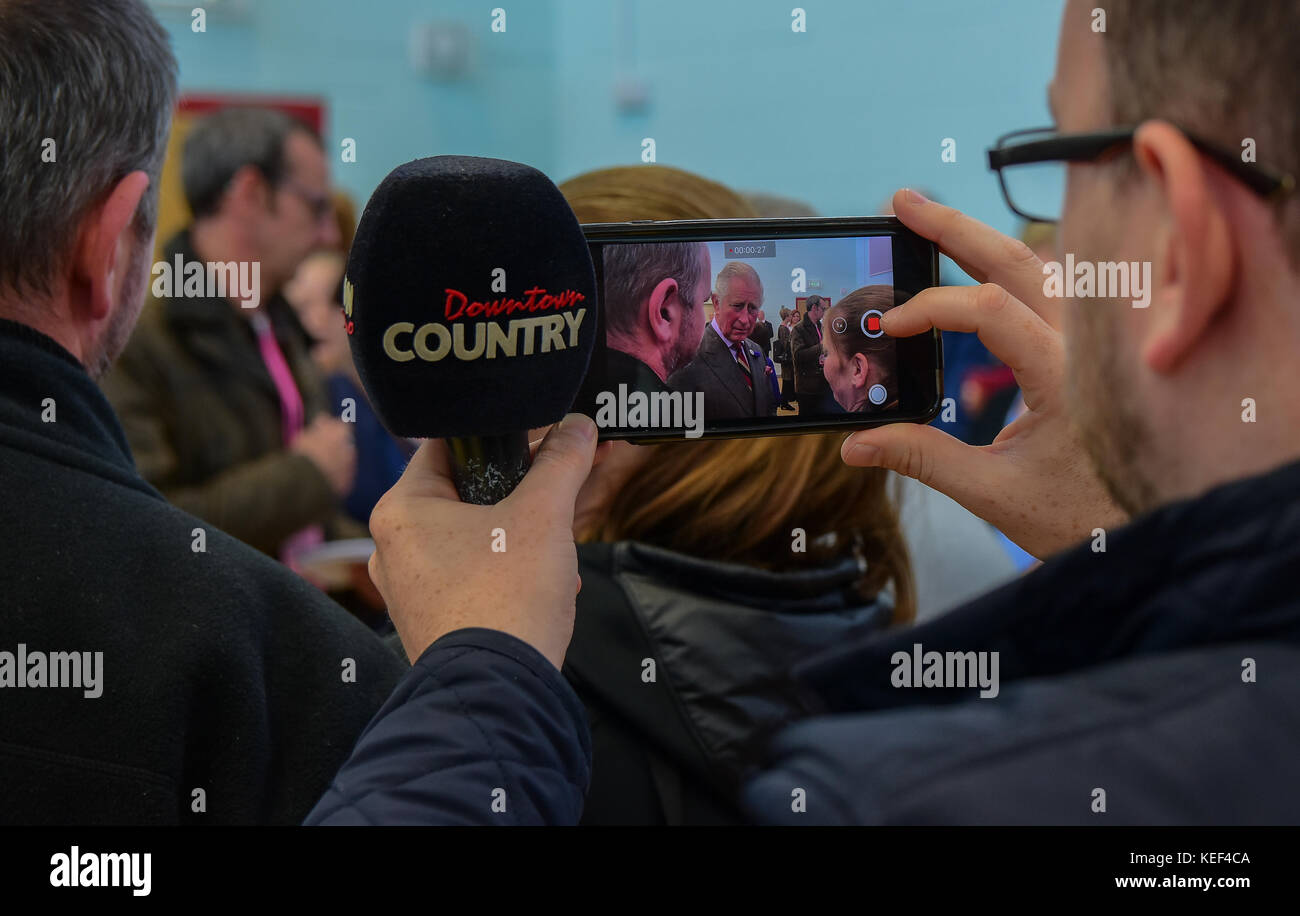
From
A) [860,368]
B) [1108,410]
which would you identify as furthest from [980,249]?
[1108,410]

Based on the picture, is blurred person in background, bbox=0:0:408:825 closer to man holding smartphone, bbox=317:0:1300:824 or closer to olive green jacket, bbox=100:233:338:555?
man holding smartphone, bbox=317:0:1300:824

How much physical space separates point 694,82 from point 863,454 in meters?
3.32

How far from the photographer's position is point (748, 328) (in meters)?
0.83

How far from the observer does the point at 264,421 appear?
187cm

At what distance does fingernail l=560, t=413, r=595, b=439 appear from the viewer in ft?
2.36

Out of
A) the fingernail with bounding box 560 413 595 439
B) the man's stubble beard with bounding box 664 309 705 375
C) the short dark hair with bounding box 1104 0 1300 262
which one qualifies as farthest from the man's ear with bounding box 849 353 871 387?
the short dark hair with bounding box 1104 0 1300 262

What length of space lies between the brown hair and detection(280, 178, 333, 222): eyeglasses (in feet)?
3.80

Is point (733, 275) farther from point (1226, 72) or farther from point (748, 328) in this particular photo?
point (1226, 72)

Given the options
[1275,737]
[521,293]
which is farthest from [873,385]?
[1275,737]

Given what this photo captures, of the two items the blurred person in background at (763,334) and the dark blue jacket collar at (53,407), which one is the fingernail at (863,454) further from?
the dark blue jacket collar at (53,407)
